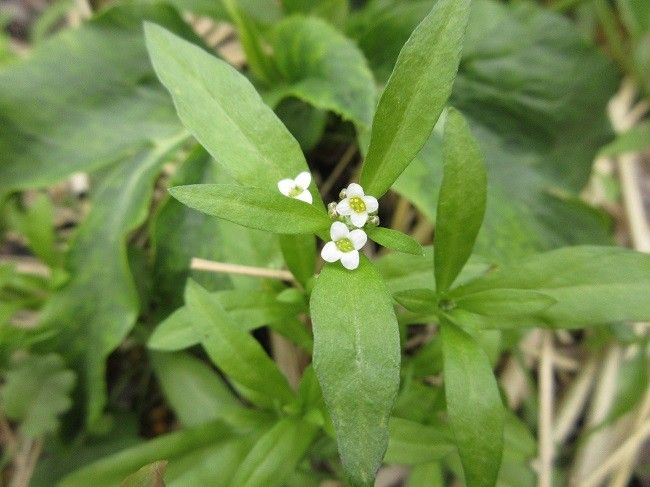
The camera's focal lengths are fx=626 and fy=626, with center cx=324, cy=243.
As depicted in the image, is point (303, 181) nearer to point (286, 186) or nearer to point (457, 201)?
point (286, 186)

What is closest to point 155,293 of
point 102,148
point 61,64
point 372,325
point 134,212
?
point 134,212

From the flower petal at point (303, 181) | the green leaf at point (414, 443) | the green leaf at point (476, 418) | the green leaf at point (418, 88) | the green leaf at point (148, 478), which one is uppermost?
the green leaf at point (418, 88)

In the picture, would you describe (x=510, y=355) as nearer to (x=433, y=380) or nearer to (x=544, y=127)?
(x=433, y=380)

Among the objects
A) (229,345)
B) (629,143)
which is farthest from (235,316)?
(629,143)

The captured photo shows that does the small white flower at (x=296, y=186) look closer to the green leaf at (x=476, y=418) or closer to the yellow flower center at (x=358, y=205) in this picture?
the yellow flower center at (x=358, y=205)

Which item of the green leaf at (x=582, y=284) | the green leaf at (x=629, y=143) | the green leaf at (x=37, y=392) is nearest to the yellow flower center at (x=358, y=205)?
the green leaf at (x=582, y=284)

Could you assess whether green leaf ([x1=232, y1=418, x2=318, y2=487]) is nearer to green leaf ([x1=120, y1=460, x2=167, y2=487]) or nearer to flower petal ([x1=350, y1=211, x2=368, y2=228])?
green leaf ([x1=120, y1=460, x2=167, y2=487])
